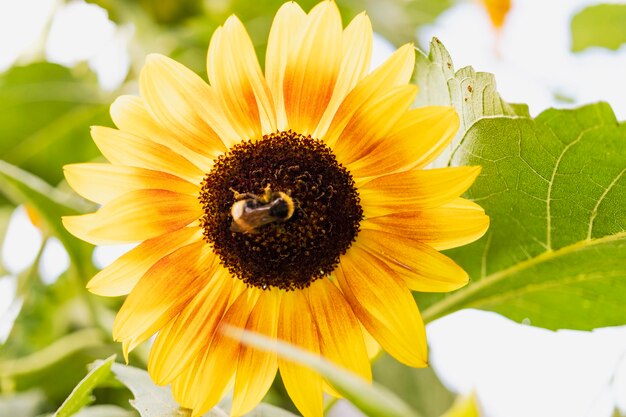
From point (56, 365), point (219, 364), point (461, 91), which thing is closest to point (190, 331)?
point (219, 364)

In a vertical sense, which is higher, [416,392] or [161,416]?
[161,416]

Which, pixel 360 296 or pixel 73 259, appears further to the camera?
pixel 73 259

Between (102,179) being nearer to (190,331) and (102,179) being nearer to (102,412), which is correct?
(190,331)

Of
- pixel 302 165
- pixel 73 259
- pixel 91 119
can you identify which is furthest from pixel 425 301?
pixel 91 119

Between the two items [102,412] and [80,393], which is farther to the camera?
[102,412]

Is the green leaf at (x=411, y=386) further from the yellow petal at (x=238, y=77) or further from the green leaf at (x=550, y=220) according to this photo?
the yellow petal at (x=238, y=77)

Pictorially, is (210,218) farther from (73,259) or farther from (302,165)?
(73,259)

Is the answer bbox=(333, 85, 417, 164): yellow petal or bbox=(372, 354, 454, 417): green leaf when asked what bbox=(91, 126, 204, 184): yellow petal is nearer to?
bbox=(333, 85, 417, 164): yellow petal

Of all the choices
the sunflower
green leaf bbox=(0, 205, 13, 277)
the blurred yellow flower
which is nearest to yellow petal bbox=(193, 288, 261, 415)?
the sunflower
